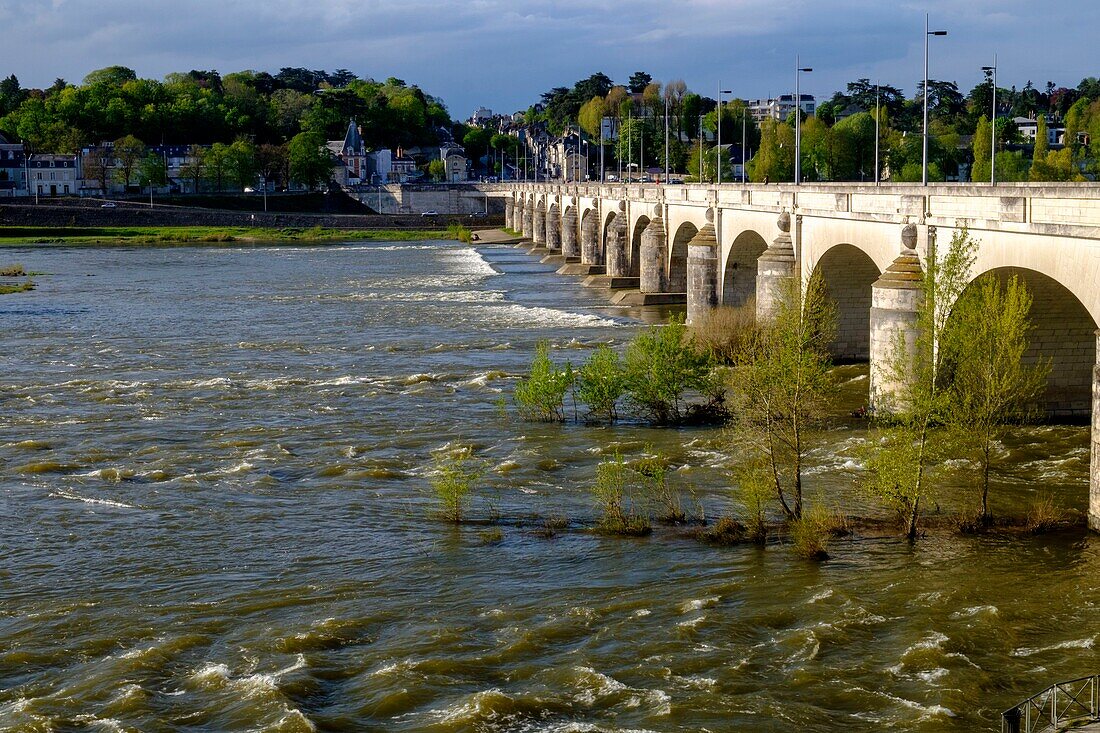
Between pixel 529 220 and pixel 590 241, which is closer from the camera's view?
pixel 590 241

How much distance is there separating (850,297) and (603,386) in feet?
43.1

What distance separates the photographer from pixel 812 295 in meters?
28.8

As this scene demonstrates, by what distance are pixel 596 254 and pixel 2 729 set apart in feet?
257

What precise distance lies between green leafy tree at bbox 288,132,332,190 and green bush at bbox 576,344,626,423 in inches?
5559

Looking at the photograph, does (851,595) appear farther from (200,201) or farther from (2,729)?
(200,201)

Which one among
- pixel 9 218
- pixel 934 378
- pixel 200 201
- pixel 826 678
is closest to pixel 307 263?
pixel 9 218

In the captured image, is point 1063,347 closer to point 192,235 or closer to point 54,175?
point 192,235

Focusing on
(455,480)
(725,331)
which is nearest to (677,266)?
(725,331)

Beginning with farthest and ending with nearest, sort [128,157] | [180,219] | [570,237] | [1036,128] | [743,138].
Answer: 1. [128,157]
2. [1036,128]
3. [180,219]
4. [570,237]
5. [743,138]

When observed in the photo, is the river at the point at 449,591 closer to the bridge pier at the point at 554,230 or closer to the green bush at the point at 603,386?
the green bush at the point at 603,386

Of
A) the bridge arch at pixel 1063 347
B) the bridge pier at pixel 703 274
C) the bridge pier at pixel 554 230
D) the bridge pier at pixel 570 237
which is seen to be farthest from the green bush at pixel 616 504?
the bridge pier at pixel 554 230

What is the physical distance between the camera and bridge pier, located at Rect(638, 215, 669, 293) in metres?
67.0

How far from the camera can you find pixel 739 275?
54.4 metres

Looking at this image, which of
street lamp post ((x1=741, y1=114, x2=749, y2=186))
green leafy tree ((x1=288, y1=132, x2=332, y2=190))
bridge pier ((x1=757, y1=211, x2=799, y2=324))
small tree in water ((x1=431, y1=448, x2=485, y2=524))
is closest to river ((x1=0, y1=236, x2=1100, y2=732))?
small tree in water ((x1=431, y1=448, x2=485, y2=524))
